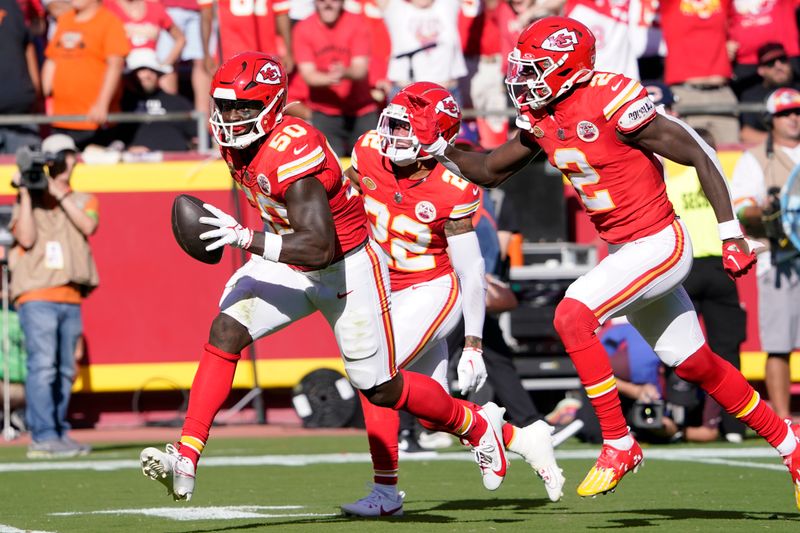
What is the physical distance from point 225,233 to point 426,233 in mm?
1737

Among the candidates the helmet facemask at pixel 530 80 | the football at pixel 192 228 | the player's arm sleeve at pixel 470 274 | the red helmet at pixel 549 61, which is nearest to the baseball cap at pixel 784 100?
the player's arm sleeve at pixel 470 274

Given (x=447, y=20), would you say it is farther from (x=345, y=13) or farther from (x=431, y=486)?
(x=431, y=486)

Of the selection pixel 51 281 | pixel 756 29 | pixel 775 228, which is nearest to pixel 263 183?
pixel 51 281

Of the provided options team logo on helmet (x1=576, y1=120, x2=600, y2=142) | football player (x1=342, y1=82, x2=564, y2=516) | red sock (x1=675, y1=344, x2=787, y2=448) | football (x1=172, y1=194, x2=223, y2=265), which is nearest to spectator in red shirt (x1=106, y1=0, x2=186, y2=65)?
football player (x1=342, y1=82, x2=564, y2=516)

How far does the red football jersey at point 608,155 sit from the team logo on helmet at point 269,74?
1.09 metres

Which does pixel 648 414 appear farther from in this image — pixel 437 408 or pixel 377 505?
pixel 437 408

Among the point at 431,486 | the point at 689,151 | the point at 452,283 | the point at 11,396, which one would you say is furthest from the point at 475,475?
the point at 11,396

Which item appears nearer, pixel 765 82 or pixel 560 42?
pixel 560 42

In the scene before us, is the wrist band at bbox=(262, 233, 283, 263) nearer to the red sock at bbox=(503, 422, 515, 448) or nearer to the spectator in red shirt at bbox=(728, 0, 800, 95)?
the red sock at bbox=(503, 422, 515, 448)

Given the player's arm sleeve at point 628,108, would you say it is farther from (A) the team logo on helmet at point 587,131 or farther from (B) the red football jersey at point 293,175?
(B) the red football jersey at point 293,175

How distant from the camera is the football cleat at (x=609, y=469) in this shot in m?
5.85

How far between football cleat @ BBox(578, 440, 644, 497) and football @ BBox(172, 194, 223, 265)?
1731 mm

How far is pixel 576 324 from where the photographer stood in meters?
5.97

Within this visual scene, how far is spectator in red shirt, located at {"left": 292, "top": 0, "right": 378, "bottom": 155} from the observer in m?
11.8
